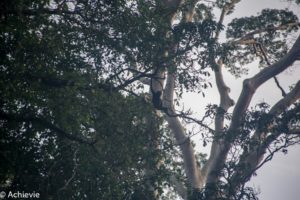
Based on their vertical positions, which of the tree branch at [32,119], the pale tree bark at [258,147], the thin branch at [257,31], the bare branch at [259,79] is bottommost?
the tree branch at [32,119]

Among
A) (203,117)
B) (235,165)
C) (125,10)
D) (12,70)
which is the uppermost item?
(125,10)

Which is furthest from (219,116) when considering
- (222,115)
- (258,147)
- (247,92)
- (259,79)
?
(258,147)

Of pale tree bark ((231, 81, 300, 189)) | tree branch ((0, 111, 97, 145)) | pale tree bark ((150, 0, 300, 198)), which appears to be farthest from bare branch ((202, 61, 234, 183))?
tree branch ((0, 111, 97, 145))

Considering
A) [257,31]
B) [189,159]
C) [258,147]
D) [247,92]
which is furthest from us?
[257,31]

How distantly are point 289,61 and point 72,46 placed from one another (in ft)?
31.0

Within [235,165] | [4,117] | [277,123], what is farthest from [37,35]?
[277,123]

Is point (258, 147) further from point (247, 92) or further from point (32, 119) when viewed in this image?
point (32, 119)

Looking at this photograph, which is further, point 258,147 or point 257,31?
point 257,31

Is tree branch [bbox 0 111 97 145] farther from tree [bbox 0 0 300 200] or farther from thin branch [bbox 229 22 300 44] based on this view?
thin branch [bbox 229 22 300 44]

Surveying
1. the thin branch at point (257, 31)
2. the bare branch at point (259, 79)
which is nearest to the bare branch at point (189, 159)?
the bare branch at point (259, 79)

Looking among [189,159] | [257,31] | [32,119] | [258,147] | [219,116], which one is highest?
[257,31]

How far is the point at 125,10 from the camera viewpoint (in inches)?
318

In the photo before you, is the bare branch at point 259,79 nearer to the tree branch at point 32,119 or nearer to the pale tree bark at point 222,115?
the pale tree bark at point 222,115

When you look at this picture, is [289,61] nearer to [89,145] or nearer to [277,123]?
[277,123]
